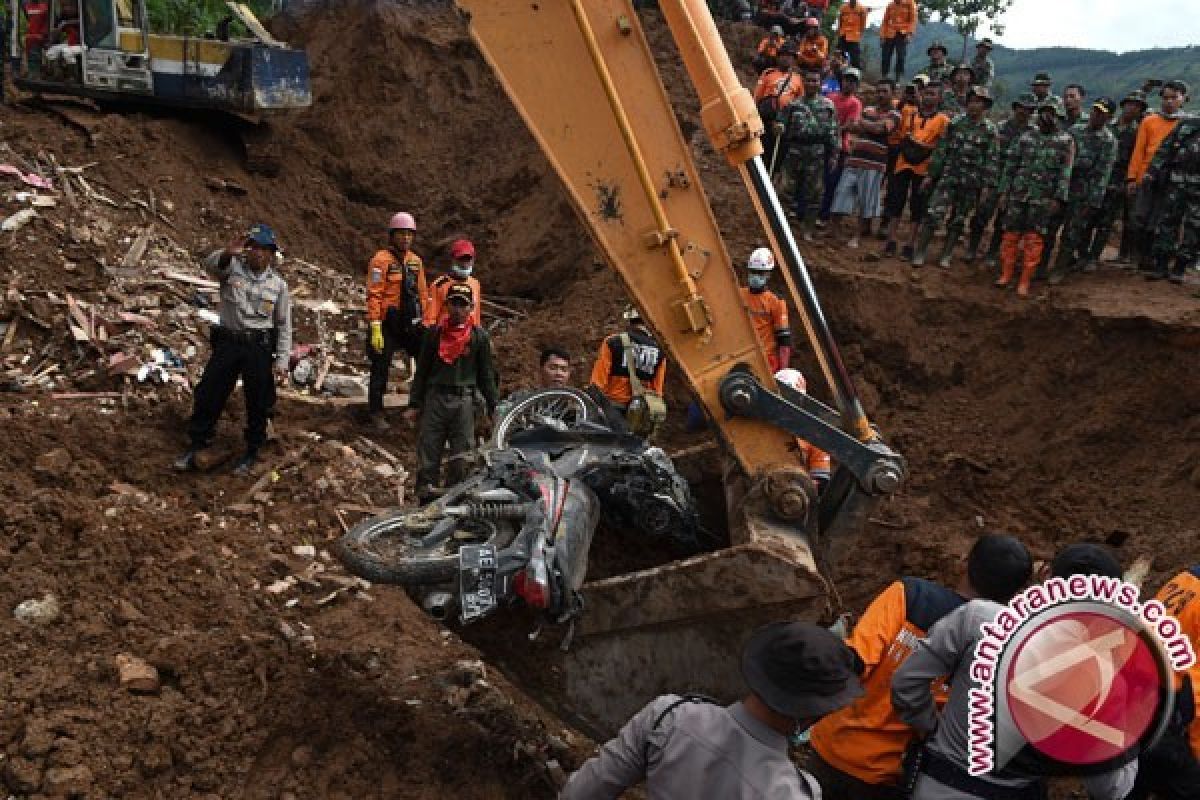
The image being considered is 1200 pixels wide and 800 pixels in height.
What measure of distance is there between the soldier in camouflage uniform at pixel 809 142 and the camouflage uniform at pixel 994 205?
162cm

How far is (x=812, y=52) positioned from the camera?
1259cm

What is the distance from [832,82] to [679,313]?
9.52m

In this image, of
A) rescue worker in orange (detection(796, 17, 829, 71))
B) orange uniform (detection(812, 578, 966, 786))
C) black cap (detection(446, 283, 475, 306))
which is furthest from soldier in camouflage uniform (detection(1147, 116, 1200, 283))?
orange uniform (detection(812, 578, 966, 786))

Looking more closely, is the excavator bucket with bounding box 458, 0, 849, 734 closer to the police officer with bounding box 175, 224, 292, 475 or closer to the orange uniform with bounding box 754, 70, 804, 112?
the police officer with bounding box 175, 224, 292, 475

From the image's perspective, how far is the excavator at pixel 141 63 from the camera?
11820mm

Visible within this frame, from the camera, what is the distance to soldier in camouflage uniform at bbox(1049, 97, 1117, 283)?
9094 mm

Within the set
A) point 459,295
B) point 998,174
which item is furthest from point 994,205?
point 459,295

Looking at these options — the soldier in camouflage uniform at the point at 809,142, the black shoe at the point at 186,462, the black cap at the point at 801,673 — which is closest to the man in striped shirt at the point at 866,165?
the soldier in camouflage uniform at the point at 809,142

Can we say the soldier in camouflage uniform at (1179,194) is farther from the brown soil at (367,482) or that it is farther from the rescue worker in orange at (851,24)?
the rescue worker in orange at (851,24)

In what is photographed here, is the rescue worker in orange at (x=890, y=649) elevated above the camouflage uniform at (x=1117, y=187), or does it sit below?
below

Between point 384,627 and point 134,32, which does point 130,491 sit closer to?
point 384,627

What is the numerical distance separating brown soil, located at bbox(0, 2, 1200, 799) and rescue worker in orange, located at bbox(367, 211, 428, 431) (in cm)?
52

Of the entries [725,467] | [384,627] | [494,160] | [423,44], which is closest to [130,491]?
[384,627]

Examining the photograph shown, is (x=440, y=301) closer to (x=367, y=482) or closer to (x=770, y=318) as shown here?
(x=367, y=482)
